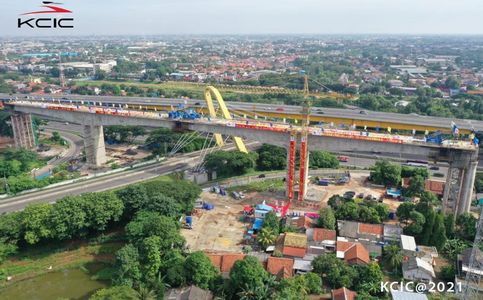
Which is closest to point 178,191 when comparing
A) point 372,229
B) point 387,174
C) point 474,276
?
point 372,229

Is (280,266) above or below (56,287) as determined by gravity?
above

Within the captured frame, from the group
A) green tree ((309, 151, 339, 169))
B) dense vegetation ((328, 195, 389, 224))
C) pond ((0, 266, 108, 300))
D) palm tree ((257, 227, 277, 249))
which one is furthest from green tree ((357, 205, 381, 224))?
pond ((0, 266, 108, 300))

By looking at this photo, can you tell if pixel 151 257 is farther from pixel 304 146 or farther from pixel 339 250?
pixel 304 146

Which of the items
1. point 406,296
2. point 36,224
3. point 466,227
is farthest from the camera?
point 466,227

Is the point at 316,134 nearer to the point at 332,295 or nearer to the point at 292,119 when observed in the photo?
the point at 332,295

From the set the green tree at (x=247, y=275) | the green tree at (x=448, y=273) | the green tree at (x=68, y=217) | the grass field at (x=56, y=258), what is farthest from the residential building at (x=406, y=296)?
the green tree at (x=68, y=217)
